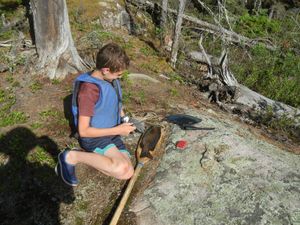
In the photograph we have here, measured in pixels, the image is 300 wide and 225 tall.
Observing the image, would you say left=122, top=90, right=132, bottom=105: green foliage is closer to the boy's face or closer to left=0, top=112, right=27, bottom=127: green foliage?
left=0, top=112, right=27, bottom=127: green foliage

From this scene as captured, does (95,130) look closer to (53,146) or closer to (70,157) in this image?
(70,157)

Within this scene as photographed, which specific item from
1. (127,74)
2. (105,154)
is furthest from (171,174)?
(127,74)

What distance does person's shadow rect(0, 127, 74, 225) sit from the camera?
13.6ft

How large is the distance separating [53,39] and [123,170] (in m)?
3.56

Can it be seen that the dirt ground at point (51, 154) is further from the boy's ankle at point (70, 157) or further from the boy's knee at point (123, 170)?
the boy's ankle at point (70, 157)

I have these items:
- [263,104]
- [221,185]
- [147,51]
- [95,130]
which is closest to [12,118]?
[95,130]

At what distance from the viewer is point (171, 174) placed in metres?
4.60

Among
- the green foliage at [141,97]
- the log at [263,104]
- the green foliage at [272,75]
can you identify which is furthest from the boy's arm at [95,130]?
the green foliage at [272,75]

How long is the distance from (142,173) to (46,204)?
1.26 m

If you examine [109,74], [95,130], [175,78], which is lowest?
[175,78]

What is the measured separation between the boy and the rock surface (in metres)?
0.59

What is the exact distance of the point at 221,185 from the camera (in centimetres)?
439


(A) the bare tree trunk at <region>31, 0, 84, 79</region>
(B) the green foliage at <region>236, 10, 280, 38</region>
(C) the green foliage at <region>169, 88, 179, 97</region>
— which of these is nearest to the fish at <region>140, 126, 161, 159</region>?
(C) the green foliage at <region>169, 88, 179, 97</region>

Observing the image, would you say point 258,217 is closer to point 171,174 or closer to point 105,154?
point 171,174
